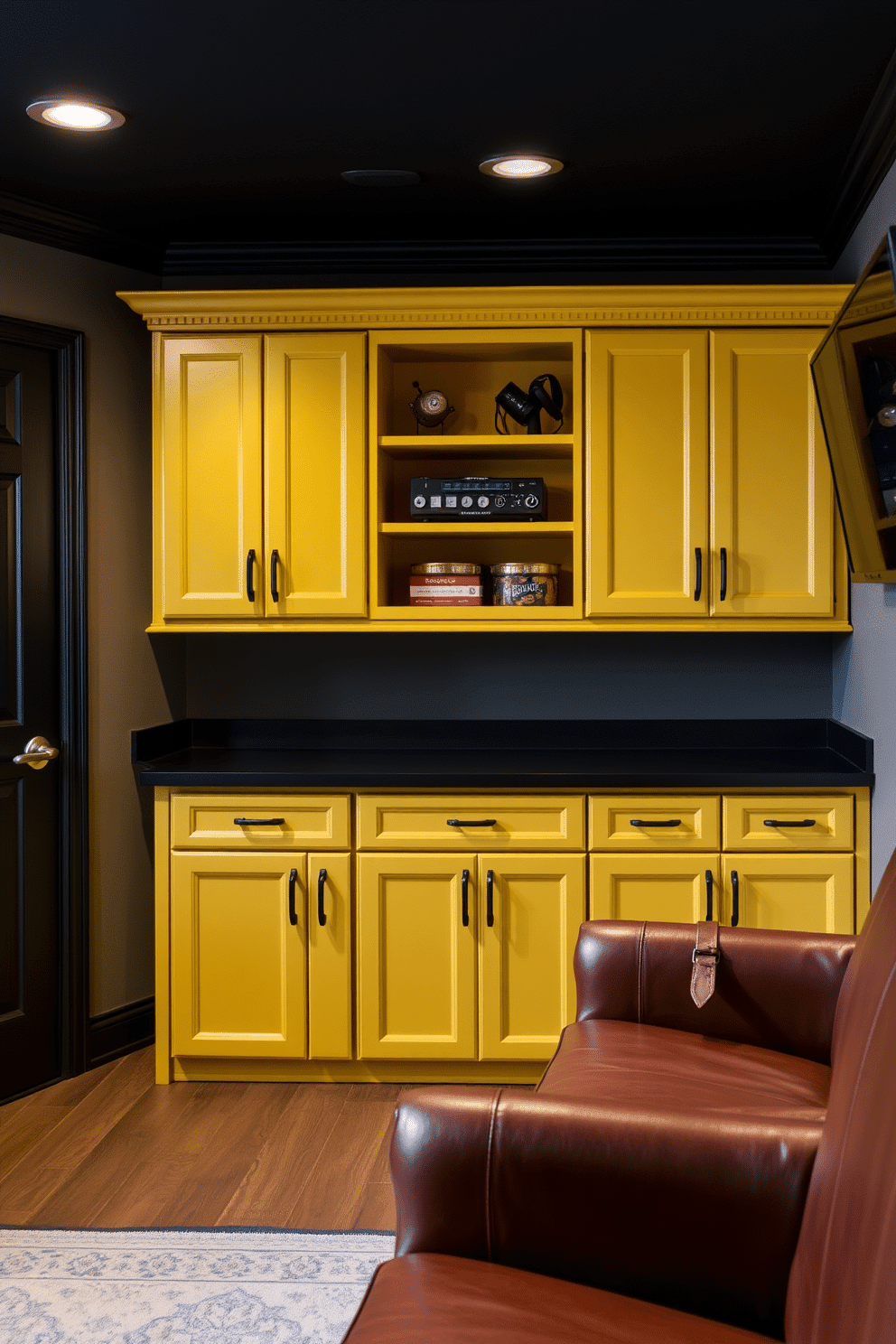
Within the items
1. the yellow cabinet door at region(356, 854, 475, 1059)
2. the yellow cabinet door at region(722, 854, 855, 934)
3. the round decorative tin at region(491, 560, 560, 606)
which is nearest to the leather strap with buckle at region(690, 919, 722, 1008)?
the yellow cabinet door at region(722, 854, 855, 934)

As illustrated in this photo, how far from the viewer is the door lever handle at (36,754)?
129 inches

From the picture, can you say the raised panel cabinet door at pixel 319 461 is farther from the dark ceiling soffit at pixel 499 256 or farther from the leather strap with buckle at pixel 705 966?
the leather strap with buckle at pixel 705 966

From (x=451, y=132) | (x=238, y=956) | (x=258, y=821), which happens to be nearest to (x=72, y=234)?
(x=451, y=132)

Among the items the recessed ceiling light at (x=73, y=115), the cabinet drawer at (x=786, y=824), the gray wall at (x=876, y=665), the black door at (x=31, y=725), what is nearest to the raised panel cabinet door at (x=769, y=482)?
the gray wall at (x=876, y=665)

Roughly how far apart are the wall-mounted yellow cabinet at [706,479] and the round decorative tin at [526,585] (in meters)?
0.15

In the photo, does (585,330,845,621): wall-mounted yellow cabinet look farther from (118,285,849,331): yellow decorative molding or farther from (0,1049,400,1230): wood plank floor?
(0,1049,400,1230): wood plank floor

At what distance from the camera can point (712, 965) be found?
2229 millimetres

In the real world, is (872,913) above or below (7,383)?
below

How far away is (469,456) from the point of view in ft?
12.2

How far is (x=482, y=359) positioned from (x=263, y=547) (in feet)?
3.16

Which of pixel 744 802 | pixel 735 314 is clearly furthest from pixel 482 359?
pixel 744 802

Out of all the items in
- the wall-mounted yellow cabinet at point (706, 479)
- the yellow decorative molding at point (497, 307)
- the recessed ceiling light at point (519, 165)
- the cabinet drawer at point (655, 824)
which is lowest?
the cabinet drawer at point (655, 824)

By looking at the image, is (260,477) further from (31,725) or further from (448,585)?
(31,725)

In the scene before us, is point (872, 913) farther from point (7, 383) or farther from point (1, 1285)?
point (7, 383)
